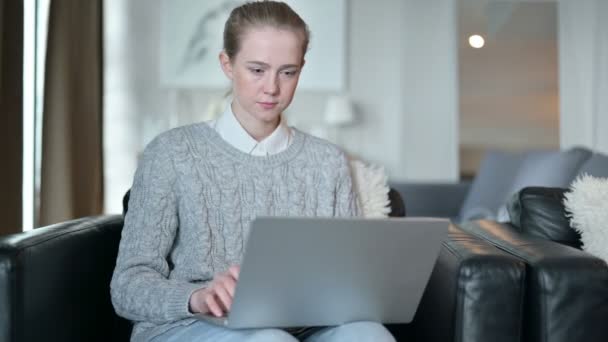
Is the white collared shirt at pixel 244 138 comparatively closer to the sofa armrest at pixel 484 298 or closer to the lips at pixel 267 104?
the lips at pixel 267 104

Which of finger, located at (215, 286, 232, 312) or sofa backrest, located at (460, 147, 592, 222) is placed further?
sofa backrest, located at (460, 147, 592, 222)

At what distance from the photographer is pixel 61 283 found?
1.27 m

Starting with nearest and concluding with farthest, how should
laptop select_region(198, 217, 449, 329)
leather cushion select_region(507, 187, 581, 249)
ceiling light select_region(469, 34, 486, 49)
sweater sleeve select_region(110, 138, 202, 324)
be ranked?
laptop select_region(198, 217, 449, 329)
sweater sleeve select_region(110, 138, 202, 324)
leather cushion select_region(507, 187, 581, 249)
ceiling light select_region(469, 34, 486, 49)

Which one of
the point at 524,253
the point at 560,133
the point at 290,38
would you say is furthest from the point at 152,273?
the point at 560,133

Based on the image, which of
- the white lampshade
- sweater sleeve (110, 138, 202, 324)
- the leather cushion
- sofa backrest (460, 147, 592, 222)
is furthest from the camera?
the white lampshade

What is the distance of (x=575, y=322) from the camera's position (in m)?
1.28

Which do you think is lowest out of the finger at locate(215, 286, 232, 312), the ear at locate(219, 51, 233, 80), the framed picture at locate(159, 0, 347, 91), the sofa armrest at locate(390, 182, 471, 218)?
the sofa armrest at locate(390, 182, 471, 218)

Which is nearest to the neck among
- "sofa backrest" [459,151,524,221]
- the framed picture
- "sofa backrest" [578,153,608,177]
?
"sofa backrest" [578,153,608,177]

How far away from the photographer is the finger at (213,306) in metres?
1.10

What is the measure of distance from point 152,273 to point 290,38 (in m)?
0.54

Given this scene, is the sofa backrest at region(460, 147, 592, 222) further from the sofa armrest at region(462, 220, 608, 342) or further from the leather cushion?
the sofa armrest at region(462, 220, 608, 342)

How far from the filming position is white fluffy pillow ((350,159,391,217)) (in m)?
1.79

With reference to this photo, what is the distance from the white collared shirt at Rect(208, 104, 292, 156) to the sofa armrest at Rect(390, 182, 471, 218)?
113 inches

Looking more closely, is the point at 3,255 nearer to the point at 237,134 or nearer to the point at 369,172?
the point at 237,134
